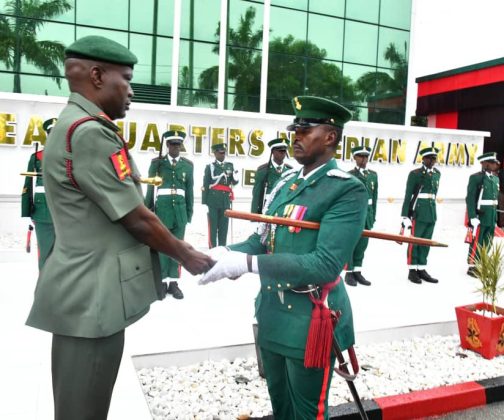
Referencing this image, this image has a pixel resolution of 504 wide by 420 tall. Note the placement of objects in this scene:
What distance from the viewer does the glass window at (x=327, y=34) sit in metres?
21.5

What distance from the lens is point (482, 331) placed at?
173 inches

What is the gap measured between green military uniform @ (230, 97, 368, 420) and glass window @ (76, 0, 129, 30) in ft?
60.9

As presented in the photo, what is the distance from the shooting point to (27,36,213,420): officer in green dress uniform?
1621 mm

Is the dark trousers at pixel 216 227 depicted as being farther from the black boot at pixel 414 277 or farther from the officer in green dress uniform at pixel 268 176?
the black boot at pixel 414 277

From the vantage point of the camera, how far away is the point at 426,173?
24.8ft

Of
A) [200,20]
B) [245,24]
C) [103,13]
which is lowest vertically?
[103,13]

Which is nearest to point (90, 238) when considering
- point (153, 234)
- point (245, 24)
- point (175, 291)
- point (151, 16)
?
point (153, 234)

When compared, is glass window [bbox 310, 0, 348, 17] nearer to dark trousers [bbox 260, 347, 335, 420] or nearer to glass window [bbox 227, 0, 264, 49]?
glass window [bbox 227, 0, 264, 49]

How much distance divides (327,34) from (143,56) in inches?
333

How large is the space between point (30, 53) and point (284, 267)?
19211mm

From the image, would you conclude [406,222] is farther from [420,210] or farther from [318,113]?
[318,113]

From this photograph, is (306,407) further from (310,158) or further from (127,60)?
(127,60)

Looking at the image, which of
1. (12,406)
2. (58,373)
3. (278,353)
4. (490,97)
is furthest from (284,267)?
(490,97)

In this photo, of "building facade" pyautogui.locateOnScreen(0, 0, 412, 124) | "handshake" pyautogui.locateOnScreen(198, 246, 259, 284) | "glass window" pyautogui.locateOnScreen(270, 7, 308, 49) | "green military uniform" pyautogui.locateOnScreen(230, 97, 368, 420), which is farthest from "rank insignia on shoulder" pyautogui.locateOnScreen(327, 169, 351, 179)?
"glass window" pyautogui.locateOnScreen(270, 7, 308, 49)
